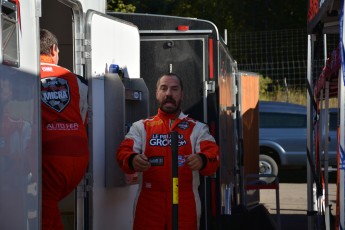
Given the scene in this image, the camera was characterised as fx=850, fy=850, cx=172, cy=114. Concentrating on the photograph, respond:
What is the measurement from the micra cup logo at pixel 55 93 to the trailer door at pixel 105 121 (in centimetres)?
65

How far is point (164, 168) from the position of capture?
19.3ft

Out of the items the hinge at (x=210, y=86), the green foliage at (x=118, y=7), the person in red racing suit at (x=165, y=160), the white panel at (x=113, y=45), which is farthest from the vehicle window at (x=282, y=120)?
the person in red racing suit at (x=165, y=160)

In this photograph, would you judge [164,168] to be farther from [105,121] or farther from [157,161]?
[105,121]

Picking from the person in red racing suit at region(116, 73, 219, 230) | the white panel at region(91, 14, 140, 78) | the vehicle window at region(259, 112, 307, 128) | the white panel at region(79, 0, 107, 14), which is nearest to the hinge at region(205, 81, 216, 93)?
the white panel at region(91, 14, 140, 78)

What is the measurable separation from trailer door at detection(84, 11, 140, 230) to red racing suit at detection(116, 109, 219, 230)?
0.32 metres

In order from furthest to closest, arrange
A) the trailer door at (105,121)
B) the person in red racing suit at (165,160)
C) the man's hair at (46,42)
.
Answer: the trailer door at (105,121) < the person in red racing suit at (165,160) < the man's hair at (46,42)

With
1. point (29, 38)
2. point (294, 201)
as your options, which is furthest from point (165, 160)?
point (294, 201)

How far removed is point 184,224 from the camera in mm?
5832

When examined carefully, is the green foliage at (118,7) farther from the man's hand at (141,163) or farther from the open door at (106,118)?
the man's hand at (141,163)

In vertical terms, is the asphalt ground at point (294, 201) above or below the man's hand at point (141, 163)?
below

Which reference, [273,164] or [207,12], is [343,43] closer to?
[273,164]

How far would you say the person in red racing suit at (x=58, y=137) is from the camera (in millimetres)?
5309

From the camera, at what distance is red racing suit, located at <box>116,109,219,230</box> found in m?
5.83

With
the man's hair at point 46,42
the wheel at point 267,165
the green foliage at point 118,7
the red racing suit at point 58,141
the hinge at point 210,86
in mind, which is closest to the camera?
the red racing suit at point 58,141
